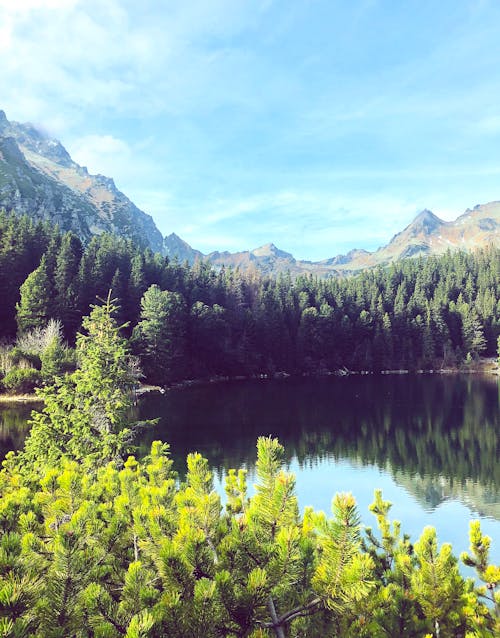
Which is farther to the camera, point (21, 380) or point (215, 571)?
point (21, 380)

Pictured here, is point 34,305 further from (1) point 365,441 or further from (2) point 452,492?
(2) point 452,492

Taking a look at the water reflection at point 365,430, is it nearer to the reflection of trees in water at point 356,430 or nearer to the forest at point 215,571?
the reflection of trees in water at point 356,430

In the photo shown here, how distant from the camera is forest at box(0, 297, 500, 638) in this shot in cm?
307

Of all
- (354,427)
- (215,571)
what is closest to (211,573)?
(215,571)

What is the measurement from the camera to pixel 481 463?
28531mm

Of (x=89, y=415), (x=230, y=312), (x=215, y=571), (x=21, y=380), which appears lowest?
(x=21, y=380)

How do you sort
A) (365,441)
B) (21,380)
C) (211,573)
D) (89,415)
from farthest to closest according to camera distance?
(21,380), (365,441), (89,415), (211,573)

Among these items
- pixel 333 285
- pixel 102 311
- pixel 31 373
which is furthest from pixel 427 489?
pixel 333 285

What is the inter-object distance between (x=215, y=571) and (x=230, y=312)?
80978mm

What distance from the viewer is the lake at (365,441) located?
73.3 feet

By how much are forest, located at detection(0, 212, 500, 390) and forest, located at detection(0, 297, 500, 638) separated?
113ft

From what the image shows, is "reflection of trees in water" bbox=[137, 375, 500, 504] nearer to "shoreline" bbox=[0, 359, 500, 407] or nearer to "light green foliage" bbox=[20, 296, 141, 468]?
"shoreline" bbox=[0, 359, 500, 407]

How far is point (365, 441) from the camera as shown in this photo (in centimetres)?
3491

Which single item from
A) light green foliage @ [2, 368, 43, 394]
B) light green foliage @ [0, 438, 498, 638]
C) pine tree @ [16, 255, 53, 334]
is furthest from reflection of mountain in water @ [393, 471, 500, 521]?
pine tree @ [16, 255, 53, 334]
